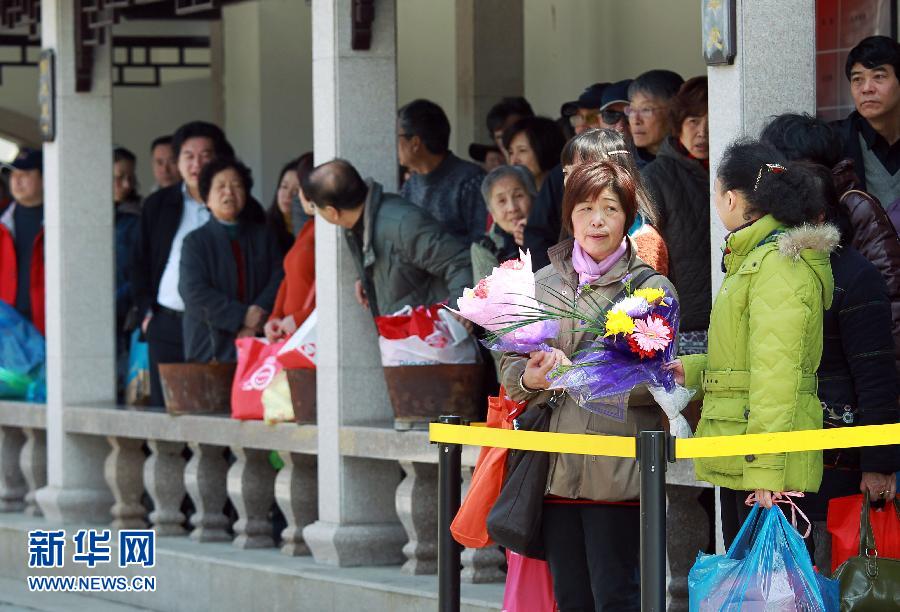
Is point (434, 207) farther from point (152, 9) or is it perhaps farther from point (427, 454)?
point (152, 9)

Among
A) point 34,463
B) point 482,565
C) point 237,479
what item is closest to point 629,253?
point 482,565

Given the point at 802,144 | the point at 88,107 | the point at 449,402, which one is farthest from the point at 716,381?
the point at 88,107

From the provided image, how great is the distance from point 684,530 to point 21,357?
5549 millimetres

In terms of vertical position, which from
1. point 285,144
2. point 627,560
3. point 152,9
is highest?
point 152,9

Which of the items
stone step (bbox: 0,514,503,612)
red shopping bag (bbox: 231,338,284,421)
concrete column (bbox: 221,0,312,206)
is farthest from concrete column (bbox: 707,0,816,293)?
concrete column (bbox: 221,0,312,206)

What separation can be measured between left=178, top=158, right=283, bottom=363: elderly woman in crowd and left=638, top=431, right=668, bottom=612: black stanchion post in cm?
444

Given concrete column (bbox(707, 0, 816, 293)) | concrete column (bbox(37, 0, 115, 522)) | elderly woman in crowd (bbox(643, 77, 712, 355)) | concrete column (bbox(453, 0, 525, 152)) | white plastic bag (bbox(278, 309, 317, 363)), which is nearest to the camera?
concrete column (bbox(707, 0, 816, 293))

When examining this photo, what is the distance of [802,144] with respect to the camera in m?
5.99

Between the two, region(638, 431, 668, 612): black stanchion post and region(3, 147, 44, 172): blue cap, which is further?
region(3, 147, 44, 172): blue cap

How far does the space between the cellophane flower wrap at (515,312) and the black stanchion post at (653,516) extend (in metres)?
0.54

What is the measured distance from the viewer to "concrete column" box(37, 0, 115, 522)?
10461mm

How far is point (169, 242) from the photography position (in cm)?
1015

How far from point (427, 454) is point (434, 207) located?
1.19 metres

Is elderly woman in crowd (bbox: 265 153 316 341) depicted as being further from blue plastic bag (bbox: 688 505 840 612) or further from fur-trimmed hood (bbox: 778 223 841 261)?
blue plastic bag (bbox: 688 505 840 612)
